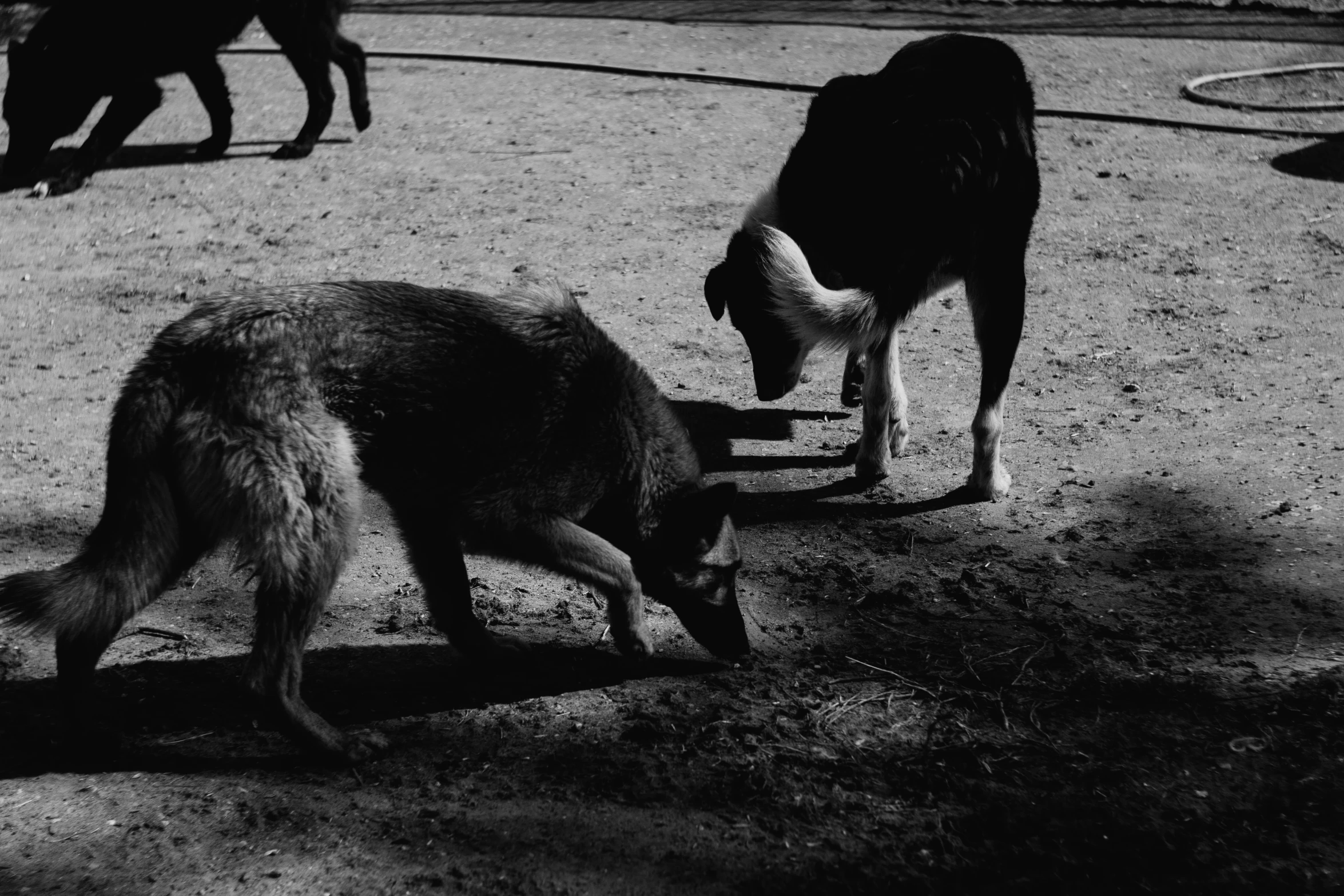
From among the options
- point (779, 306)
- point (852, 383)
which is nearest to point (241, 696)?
point (779, 306)

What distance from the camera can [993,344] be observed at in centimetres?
510

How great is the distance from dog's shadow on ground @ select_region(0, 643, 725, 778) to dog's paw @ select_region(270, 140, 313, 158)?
5.71 metres

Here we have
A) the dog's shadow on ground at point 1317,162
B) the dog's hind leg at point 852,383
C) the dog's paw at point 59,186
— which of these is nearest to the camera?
the dog's hind leg at point 852,383

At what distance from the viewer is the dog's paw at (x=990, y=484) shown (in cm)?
518

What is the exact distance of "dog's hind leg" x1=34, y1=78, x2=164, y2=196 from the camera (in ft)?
27.9

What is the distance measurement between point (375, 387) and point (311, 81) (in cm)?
619

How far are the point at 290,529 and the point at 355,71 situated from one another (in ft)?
22.2

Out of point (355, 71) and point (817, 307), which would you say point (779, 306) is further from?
point (355, 71)

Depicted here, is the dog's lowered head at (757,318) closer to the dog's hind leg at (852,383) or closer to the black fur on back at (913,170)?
the black fur on back at (913,170)

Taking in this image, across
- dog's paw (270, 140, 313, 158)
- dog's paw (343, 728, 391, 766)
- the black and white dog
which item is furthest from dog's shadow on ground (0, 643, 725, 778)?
dog's paw (270, 140, 313, 158)

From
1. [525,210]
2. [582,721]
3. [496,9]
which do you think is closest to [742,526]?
[582,721]

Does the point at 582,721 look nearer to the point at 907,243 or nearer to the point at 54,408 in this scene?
the point at 907,243

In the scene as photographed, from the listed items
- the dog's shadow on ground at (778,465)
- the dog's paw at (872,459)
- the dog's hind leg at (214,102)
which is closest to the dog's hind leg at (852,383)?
the dog's shadow on ground at (778,465)

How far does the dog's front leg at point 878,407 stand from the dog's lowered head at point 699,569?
4.92 feet
